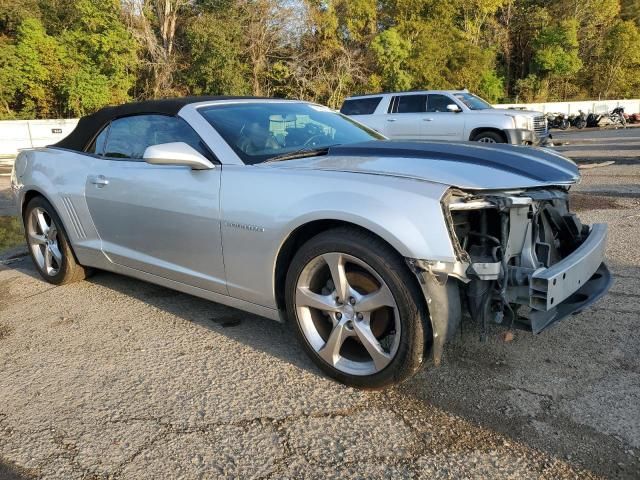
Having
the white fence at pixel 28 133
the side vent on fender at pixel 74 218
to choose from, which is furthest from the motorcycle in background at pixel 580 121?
the side vent on fender at pixel 74 218

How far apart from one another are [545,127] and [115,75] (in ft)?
81.9

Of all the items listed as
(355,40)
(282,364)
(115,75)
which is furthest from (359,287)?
(355,40)

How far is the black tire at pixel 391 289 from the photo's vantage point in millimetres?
2471

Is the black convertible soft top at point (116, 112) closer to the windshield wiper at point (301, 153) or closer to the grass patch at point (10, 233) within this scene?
the windshield wiper at point (301, 153)

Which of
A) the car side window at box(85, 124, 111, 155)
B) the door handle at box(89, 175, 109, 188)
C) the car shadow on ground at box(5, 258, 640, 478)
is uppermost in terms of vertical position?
the car side window at box(85, 124, 111, 155)

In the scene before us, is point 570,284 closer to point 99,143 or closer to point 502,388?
point 502,388

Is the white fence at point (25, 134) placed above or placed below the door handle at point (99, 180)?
below

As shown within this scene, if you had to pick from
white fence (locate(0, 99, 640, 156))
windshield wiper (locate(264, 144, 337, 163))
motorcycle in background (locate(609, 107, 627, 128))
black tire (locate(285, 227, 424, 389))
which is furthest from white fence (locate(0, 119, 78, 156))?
motorcycle in background (locate(609, 107, 627, 128))

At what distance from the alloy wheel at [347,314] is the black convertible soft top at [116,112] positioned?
171 cm

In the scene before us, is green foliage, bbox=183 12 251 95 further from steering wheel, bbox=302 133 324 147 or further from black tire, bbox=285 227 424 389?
black tire, bbox=285 227 424 389

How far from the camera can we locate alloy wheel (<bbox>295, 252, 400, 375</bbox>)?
2.62 m

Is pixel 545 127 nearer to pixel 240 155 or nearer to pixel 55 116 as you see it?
pixel 240 155

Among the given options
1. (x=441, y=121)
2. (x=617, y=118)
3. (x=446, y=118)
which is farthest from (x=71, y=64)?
(x=617, y=118)

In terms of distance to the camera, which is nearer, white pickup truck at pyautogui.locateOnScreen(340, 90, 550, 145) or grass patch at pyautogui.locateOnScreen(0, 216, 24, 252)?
grass patch at pyautogui.locateOnScreen(0, 216, 24, 252)
